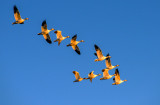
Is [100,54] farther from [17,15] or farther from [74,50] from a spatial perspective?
[17,15]

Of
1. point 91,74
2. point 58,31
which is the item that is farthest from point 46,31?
point 91,74

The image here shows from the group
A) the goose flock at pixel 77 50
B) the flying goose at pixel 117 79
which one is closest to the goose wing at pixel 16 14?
the goose flock at pixel 77 50

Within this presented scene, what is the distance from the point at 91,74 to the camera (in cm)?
11412

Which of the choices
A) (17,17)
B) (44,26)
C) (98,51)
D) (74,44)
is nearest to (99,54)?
(98,51)

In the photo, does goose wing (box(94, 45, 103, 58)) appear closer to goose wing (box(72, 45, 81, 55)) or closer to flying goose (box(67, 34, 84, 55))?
flying goose (box(67, 34, 84, 55))

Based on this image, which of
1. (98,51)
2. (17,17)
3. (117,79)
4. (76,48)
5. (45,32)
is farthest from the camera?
(76,48)

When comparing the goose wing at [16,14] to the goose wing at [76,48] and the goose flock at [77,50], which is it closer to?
the goose flock at [77,50]

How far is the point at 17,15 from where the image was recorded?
110000mm

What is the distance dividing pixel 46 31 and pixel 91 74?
8760 mm

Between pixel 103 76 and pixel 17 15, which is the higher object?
pixel 17 15

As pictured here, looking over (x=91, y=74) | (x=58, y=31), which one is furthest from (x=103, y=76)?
(x=58, y=31)

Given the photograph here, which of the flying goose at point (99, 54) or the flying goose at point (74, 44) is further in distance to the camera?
the flying goose at point (74, 44)

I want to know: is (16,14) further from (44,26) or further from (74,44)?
(74,44)

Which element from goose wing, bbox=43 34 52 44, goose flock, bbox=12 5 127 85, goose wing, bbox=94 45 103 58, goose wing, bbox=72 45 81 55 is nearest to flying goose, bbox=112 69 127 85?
goose flock, bbox=12 5 127 85
